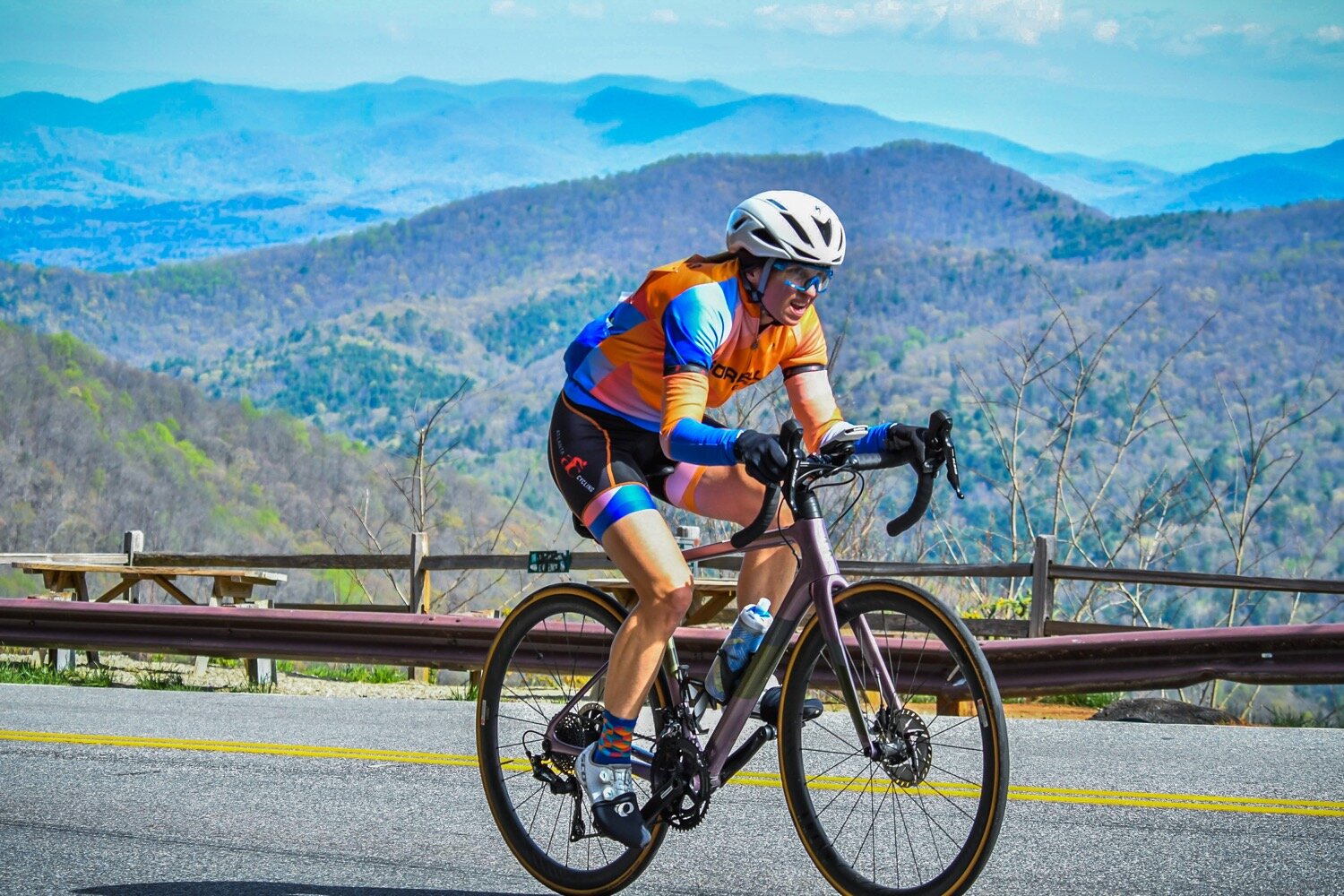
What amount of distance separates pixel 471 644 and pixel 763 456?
5.65 metres

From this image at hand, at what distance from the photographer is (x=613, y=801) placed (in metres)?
4.40

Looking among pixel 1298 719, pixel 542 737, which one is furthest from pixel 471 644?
pixel 1298 719

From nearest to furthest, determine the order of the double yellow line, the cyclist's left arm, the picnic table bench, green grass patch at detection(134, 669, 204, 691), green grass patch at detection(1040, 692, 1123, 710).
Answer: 1. the cyclist's left arm
2. the double yellow line
3. green grass patch at detection(1040, 692, 1123, 710)
4. green grass patch at detection(134, 669, 204, 691)
5. the picnic table bench

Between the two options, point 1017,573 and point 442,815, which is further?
point 1017,573

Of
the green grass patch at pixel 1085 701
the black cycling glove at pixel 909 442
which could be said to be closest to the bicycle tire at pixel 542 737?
the black cycling glove at pixel 909 442

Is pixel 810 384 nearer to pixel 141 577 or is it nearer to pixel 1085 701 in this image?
pixel 1085 701

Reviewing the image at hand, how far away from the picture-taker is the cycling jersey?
4.23 meters

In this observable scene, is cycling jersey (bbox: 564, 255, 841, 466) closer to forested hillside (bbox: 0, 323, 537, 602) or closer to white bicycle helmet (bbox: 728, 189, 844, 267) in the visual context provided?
white bicycle helmet (bbox: 728, 189, 844, 267)

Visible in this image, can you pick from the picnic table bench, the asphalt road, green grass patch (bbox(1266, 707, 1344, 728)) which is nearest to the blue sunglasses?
the asphalt road

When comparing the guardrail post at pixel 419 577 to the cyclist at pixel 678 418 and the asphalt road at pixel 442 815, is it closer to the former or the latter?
the asphalt road at pixel 442 815

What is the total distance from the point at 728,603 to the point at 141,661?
661 cm

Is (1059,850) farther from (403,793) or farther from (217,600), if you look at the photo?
(217,600)

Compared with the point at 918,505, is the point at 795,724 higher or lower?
lower

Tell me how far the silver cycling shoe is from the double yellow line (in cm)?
62
